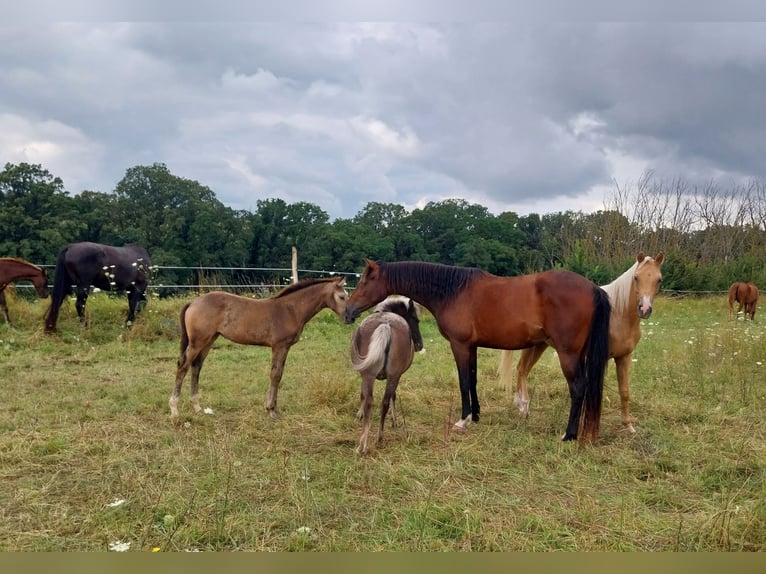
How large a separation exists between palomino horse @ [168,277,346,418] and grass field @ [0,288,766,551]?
1.62 ft

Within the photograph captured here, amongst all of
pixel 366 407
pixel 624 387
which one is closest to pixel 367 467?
pixel 366 407

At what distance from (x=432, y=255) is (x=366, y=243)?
9.94 feet

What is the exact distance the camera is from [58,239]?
24.3 meters

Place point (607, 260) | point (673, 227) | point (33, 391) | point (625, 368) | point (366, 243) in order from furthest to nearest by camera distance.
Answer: point (673, 227) < point (366, 243) < point (607, 260) < point (33, 391) < point (625, 368)

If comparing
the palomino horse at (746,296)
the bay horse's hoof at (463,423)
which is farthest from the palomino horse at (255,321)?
the palomino horse at (746,296)

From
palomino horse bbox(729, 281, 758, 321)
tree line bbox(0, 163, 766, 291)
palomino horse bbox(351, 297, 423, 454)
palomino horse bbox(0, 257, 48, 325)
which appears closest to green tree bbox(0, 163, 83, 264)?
tree line bbox(0, 163, 766, 291)

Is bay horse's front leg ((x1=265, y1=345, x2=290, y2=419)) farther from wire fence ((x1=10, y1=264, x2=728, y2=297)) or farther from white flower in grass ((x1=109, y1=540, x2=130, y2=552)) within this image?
wire fence ((x1=10, y1=264, x2=728, y2=297))

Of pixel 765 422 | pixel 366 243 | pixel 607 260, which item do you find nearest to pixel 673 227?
pixel 607 260

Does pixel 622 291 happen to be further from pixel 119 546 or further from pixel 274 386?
pixel 119 546

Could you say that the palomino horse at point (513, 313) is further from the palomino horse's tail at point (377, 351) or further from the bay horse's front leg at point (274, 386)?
the palomino horse's tail at point (377, 351)

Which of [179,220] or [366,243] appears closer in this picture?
[366,243]

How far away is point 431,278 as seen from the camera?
5.42m

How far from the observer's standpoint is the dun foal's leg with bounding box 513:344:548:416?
571 cm

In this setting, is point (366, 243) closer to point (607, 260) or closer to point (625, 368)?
point (607, 260)
